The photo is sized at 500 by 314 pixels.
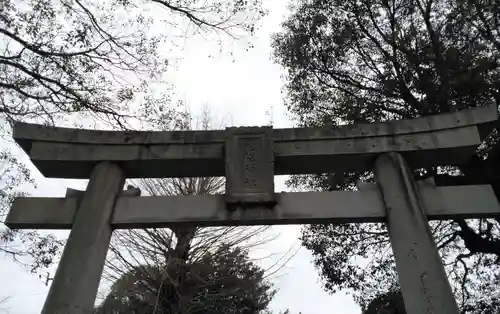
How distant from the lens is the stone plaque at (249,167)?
4520mm

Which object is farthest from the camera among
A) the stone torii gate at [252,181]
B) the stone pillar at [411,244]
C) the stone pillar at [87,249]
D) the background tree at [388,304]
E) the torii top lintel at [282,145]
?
the background tree at [388,304]

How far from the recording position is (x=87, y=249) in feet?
14.0

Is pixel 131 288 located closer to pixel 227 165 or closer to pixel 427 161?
pixel 227 165

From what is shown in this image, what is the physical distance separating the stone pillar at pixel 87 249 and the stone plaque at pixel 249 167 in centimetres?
137

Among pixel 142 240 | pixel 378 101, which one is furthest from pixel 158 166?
pixel 378 101

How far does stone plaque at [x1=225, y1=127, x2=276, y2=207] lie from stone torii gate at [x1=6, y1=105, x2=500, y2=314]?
1 centimetres

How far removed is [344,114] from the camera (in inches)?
340

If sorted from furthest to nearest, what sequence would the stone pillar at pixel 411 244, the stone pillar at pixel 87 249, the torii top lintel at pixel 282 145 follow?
the torii top lintel at pixel 282 145, the stone pillar at pixel 87 249, the stone pillar at pixel 411 244

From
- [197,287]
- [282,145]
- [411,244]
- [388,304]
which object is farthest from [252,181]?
[388,304]

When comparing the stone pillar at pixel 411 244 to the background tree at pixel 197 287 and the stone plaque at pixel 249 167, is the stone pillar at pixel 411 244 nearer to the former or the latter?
the stone plaque at pixel 249 167

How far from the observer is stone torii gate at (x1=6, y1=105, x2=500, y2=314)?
169 inches

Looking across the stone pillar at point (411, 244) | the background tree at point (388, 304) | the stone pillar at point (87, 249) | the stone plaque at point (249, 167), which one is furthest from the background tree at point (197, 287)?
the stone pillar at point (411, 244)

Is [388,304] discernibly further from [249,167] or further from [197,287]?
[249,167]

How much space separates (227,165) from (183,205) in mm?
678
